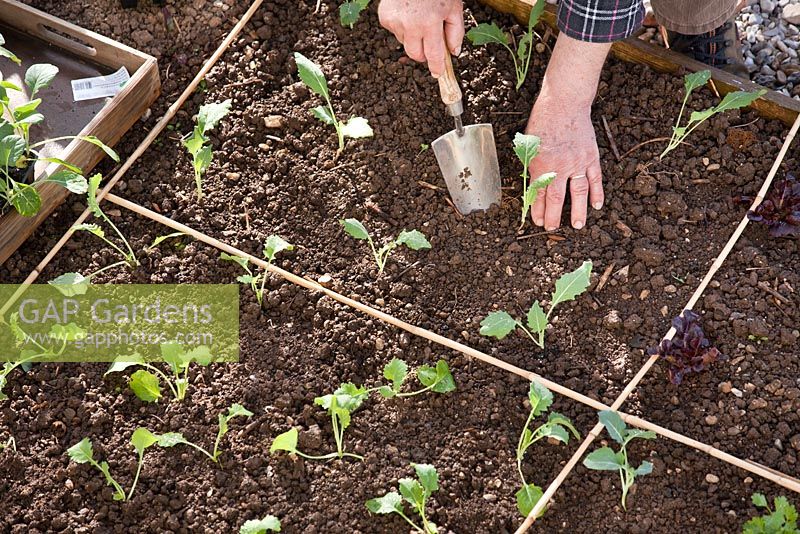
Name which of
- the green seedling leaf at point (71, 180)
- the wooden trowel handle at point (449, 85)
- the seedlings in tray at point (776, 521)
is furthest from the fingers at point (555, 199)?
the green seedling leaf at point (71, 180)

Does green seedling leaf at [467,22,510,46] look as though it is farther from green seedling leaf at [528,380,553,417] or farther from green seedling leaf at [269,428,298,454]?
green seedling leaf at [269,428,298,454]

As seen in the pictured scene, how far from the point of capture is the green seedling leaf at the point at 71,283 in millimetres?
2195

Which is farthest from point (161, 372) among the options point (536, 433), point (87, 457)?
point (536, 433)

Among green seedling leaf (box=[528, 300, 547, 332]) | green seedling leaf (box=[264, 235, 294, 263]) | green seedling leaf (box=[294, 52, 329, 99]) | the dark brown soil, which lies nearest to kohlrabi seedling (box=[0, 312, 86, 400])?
the dark brown soil

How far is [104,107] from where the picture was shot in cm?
251

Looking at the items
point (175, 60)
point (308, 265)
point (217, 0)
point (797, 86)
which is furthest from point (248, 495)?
point (797, 86)

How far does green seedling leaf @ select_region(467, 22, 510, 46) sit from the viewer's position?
253cm

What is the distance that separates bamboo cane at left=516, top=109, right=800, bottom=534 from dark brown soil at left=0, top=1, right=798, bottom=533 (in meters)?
0.03

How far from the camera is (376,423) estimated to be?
2168 mm

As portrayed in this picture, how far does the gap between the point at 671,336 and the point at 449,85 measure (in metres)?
0.78

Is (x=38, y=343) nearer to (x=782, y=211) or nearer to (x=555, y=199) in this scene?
(x=555, y=199)

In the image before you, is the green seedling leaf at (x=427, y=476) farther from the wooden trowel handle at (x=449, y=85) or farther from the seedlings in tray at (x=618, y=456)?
the wooden trowel handle at (x=449, y=85)

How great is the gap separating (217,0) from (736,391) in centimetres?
178

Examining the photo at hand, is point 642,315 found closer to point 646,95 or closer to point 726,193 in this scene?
point 726,193
